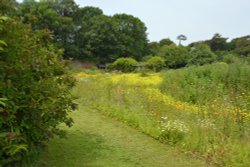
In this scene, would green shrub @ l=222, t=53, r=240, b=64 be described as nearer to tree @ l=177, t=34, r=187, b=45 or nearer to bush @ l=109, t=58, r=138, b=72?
bush @ l=109, t=58, r=138, b=72

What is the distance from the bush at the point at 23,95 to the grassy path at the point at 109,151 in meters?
1.09

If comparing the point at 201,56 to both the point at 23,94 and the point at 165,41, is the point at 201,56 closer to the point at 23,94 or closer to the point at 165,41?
the point at 165,41

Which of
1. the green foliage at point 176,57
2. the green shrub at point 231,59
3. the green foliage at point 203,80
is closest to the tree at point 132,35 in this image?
the green foliage at point 176,57

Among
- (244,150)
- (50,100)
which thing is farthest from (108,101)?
(50,100)

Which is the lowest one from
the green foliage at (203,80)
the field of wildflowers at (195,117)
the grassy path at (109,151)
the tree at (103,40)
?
the grassy path at (109,151)

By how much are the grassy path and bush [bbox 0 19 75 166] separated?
→ 109 cm

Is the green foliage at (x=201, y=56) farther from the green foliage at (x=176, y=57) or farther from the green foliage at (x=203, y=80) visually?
the green foliage at (x=203, y=80)

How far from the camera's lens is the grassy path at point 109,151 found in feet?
16.8

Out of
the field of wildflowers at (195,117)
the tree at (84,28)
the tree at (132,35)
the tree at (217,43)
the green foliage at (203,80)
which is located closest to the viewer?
the field of wildflowers at (195,117)

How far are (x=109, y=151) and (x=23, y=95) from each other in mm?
2331

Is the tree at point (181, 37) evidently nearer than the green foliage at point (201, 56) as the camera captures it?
No

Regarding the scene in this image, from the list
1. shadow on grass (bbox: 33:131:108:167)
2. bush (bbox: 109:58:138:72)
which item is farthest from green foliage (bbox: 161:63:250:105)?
bush (bbox: 109:58:138:72)

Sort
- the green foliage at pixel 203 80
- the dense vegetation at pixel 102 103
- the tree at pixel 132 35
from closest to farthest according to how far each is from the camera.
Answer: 1. the dense vegetation at pixel 102 103
2. the green foliage at pixel 203 80
3. the tree at pixel 132 35

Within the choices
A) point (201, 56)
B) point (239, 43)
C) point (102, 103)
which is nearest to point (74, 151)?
point (102, 103)
